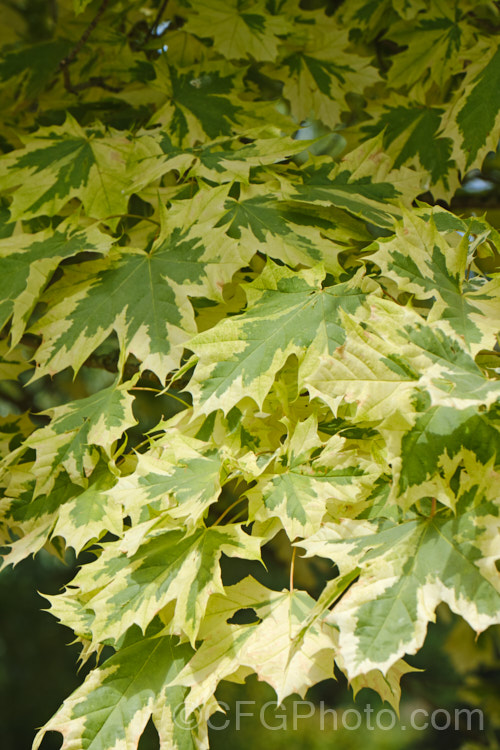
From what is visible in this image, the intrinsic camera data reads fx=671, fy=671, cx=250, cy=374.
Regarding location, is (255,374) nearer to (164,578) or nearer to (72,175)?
(164,578)

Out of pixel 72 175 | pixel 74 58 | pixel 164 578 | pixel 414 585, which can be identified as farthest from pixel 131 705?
pixel 74 58

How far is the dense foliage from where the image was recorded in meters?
0.65

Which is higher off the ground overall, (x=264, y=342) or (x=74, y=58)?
(x=74, y=58)

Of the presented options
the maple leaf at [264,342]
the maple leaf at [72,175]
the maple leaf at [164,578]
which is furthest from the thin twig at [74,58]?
the maple leaf at [164,578]

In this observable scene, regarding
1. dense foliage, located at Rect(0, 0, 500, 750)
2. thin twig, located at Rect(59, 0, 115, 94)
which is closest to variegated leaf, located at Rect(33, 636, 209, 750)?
dense foliage, located at Rect(0, 0, 500, 750)

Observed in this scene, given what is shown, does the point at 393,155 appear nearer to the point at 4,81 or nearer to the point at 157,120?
the point at 157,120

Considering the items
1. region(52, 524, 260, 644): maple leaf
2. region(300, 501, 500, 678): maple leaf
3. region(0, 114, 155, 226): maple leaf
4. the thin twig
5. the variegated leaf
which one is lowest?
Result: the variegated leaf

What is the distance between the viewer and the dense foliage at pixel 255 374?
0.65 m

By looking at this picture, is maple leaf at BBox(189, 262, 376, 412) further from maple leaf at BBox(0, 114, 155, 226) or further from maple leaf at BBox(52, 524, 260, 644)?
maple leaf at BBox(0, 114, 155, 226)

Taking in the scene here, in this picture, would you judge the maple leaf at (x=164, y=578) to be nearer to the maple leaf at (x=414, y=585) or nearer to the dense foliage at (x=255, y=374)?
the dense foliage at (x=255, y=374)

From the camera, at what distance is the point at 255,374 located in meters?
0.79

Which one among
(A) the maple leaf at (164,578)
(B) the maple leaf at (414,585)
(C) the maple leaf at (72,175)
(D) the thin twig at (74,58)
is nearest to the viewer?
(B) the maple leaf at (414,585)

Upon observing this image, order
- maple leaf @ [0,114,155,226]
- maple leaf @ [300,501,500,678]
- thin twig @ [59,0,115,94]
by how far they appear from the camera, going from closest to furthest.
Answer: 1. maple leaf @ [300,501,500,678]
2. maple leaf @ [0,114,155,226]
3. thin twig @ [59,0,115,94]

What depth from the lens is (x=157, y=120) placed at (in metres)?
1.14
